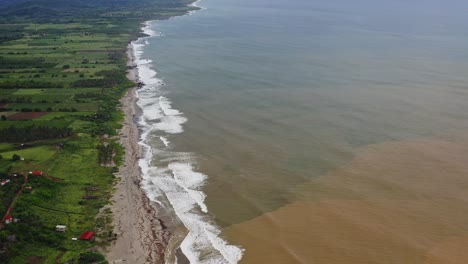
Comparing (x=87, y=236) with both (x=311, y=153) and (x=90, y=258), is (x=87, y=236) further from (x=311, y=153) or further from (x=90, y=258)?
(x=311, y=153)

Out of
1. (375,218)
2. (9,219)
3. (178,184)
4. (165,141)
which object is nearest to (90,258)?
(9,219)

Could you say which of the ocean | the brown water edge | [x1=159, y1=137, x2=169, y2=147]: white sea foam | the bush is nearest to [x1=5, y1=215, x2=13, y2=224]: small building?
the bush

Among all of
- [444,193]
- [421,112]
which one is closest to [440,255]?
[444,193]

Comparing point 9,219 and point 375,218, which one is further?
point 375,218

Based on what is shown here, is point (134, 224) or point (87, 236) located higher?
point (87, 236)

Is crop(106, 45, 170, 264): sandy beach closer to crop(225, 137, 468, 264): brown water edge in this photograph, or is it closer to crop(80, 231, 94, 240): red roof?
crop(80, 231, 94, 240): red roof

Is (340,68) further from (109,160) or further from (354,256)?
(354,256)
